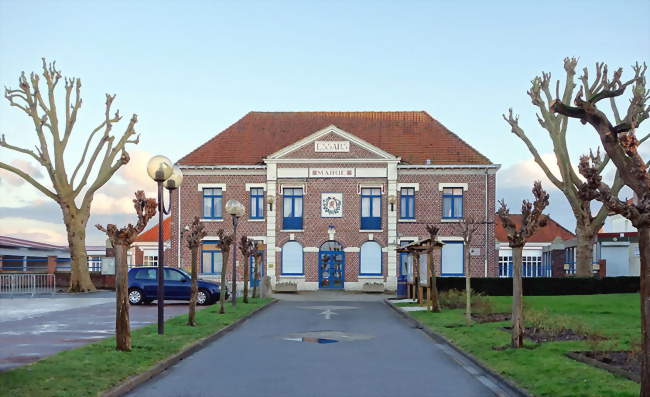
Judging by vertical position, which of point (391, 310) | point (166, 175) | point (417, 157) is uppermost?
point (417, 157)

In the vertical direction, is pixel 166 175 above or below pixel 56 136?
below

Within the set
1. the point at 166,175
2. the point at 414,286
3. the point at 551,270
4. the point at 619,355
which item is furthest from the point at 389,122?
the point at 619,355

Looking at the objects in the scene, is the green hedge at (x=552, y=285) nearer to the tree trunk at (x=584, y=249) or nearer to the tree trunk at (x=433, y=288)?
the tree trunk at (x=584, y=249)

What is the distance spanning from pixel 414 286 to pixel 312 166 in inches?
614

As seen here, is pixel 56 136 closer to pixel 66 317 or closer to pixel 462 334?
pixel 66 317

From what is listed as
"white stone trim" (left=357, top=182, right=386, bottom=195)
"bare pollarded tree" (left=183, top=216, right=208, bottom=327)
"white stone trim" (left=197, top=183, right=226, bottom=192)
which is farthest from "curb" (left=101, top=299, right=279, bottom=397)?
"white stone trim" (left=197, top=183, right=226, bottom=192)

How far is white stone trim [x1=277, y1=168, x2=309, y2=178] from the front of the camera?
158 ft

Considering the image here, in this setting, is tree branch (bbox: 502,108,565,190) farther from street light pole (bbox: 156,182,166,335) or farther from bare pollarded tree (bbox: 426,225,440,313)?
street light pole (bbox: 156,182,166,335)

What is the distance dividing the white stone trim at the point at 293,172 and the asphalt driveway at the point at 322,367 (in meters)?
27.0

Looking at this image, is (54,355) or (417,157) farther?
(417,157)

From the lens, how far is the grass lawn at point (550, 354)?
10.3 m

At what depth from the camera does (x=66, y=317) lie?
24.3m

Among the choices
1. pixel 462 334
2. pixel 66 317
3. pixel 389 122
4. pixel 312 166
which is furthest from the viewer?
pixel 389 122

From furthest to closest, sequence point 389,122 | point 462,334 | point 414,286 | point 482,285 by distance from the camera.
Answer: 1. point 389,122
2. point 482,285
3. point 414,286
4. point 462,334
